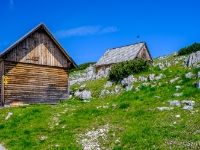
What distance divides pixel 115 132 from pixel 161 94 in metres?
7.41

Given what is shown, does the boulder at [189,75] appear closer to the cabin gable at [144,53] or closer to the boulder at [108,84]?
the boulder at [108,84]

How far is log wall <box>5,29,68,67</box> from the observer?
2416 cm

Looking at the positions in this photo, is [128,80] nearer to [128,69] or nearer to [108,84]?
[128,69]

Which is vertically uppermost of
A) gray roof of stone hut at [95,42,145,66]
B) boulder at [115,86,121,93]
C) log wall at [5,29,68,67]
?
gray roof of stone hut at [95,42,145,66]

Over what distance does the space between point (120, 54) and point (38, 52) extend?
70.6 feet

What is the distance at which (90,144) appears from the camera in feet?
37.8

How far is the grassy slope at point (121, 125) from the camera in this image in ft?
35.3

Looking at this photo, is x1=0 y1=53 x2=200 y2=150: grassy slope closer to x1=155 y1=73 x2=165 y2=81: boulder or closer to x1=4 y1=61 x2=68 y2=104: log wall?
x1=155 y1=73 x2=165 y2=81: boulder

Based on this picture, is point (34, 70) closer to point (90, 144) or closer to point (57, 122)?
point (57, 122)

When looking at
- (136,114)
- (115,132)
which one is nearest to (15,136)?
(115,132)

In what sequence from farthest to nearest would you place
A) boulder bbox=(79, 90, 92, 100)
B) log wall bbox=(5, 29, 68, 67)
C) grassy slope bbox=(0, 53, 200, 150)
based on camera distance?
1. boulder bbox=(79, 90, 92, 100)
2. log wall bbox=(5, 29, 68, 67)
3. grassy slope bbox=(0, 53, 200, 150)

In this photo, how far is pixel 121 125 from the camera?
522 inches

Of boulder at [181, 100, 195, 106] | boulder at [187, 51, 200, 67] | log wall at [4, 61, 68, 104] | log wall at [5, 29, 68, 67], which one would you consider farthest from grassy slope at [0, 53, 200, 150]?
log wall at [5, 29, 68, 67]

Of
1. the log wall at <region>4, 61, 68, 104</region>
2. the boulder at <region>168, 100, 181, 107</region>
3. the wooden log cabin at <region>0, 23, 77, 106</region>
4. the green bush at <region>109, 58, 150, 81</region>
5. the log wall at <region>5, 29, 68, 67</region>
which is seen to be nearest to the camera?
the boulder at <region>168, 100, 181, 107</region>
